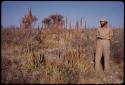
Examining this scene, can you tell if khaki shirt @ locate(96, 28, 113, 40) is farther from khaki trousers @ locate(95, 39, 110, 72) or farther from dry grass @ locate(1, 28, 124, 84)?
dry grass @ locate(1, 28, 124, 84)

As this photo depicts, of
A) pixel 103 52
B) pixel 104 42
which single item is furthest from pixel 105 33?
pixel 103 52

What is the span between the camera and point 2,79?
701cm

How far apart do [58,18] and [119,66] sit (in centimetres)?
276

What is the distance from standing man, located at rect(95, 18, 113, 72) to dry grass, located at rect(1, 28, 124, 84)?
22 cm

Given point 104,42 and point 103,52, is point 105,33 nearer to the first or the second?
point 104,42

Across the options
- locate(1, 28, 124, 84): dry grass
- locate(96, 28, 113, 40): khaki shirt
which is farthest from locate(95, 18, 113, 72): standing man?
locate(1, 28, 124, 84): dry grass

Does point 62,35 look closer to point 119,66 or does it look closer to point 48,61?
point 48,61

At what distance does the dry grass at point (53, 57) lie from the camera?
6973 mm

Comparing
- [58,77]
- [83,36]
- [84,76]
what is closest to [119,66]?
[84,76]

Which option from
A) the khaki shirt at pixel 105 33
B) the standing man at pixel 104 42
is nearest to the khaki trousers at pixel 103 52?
the standing man at pixel 104 42

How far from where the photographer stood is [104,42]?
703cm

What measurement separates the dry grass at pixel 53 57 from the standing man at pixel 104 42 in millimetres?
224

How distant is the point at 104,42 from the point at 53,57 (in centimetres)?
157

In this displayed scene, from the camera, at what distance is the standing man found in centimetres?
700
